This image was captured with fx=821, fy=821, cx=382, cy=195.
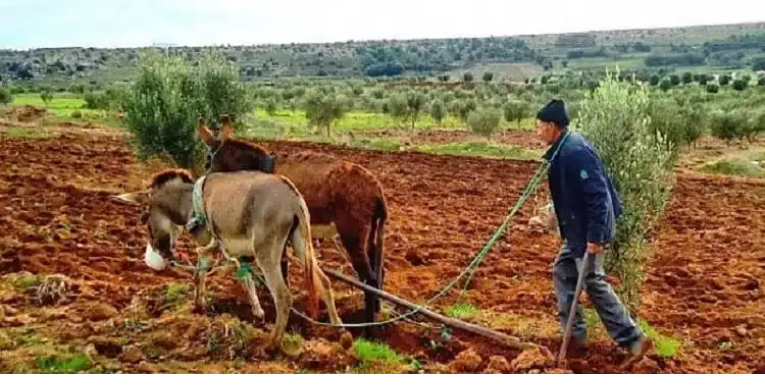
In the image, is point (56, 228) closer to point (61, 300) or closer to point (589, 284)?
point (61, 300)

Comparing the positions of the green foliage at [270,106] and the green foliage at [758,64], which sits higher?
the green foliage at [758,64]

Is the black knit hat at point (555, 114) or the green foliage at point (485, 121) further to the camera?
the green foliage at point (485, 121)

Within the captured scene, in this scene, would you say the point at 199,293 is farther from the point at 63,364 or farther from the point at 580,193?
the point at 580,193

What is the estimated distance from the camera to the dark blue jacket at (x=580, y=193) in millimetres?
6840

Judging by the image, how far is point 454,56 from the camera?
12606 cm

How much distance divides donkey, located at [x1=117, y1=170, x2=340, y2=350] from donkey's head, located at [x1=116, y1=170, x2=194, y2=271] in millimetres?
22

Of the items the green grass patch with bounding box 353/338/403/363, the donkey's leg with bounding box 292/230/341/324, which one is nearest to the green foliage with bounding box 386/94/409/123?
the donkey's leg with bounding box 292/230/341/324

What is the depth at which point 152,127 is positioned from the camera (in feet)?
50.6

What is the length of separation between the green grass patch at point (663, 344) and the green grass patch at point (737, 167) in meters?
21.5

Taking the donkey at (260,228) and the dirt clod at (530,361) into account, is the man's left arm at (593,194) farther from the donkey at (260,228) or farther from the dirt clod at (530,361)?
the donkey at (260,228)

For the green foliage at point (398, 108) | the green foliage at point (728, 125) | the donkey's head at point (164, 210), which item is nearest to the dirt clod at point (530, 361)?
the donkey's head at point (164, 210)

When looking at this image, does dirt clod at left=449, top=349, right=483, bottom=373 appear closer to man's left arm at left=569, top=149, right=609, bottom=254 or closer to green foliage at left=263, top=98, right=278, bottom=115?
man's left arm at left=569, top=149, right=609, bottom=254

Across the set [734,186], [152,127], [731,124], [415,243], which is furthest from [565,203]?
[731,124]

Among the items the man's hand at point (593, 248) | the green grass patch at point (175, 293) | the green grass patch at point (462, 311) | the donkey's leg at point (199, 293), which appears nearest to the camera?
the man's hand at point (593, 248)
